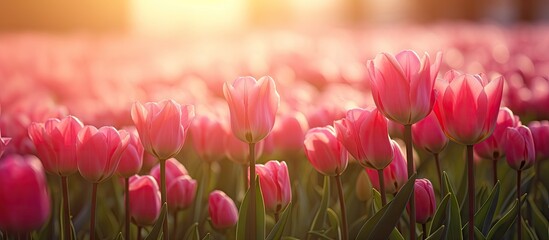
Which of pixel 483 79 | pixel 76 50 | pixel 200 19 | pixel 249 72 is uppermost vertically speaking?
pixel 483 79

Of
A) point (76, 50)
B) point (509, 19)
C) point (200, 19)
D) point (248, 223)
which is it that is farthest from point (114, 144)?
point (200, 19)

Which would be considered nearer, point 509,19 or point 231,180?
point 231,180

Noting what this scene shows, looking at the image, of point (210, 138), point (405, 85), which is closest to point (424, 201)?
point (405, 85)

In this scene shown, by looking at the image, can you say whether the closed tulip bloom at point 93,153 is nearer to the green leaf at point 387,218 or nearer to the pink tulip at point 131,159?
the pink tulip at point 131,159

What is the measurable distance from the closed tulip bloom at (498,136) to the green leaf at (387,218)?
0.58 metres

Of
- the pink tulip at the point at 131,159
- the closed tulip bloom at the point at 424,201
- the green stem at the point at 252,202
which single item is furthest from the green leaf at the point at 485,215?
the pink tulip at the point at 131,159

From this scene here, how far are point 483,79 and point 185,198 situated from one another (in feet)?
2.81

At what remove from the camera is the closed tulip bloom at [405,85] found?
158 centimetres

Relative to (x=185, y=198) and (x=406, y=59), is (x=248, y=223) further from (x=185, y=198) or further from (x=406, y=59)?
(x=406, y=59)

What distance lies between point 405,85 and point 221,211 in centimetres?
64

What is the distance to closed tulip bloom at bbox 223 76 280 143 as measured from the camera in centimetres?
171

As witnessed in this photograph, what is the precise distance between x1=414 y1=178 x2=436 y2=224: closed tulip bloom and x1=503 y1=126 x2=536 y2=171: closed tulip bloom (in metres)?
0.26

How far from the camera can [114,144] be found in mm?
1695

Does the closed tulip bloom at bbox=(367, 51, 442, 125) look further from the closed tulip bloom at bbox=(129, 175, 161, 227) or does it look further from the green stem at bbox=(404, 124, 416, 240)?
the closed tulip bloom at bbox=(129, 175, 161, 227)
